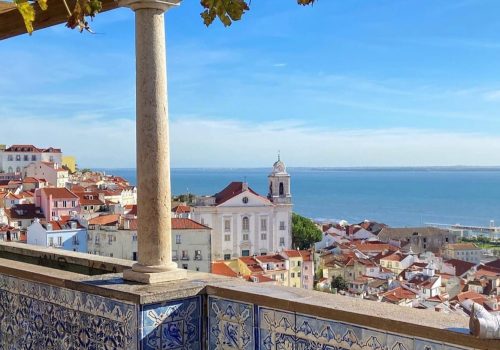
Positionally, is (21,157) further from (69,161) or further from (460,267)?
(460,267)

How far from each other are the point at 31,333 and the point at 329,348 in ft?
6.02

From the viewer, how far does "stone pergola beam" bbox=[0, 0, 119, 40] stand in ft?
11.3

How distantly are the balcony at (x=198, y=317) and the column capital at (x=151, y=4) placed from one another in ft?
4.39

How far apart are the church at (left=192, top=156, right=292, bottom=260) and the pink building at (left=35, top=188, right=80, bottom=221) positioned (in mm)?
11142

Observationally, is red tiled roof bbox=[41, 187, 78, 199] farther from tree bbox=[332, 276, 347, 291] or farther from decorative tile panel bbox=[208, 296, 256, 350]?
decorative tile panel bbox=[208, 296, 256, 350]

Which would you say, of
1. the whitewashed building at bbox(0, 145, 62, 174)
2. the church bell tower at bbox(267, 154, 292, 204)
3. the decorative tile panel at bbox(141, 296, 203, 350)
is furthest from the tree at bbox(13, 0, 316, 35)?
the whitewashed building at bbox(0, 145, 62, 174)

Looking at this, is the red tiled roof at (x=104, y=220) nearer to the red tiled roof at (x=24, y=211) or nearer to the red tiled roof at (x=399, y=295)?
the red tiled roof at (x=24, y=211)

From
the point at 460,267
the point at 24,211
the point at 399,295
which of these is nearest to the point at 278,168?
the point at 460,267

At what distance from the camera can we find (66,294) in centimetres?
310

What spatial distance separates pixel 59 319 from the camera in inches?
124

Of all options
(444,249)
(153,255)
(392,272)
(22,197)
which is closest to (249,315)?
(153,255)

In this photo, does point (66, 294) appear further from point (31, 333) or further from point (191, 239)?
point (191, 239)

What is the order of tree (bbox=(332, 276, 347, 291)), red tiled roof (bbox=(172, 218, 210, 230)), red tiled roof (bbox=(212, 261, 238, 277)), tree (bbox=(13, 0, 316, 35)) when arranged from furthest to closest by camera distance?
tree (bbox=(332, 276, 347, 291)) → red tiled roof (bbox=(172, 218, 210, 230)) → red tiled roof (bbox=(212, 261, 238, 277)) → tree (bbox=(13, 0, 316, 35))

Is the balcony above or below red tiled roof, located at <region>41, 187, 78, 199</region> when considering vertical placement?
above
